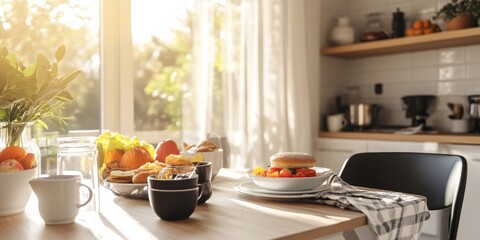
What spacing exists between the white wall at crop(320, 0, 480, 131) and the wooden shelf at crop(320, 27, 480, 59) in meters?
0.09

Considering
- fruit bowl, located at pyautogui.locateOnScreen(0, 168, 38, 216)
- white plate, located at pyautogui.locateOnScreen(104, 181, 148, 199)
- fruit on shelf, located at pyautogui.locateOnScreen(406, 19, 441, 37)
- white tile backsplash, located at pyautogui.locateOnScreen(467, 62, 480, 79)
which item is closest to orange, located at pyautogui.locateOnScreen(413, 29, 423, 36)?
fruit on shelf, located at pyautogui.locateOnScreen(406, 19, 441, 37)

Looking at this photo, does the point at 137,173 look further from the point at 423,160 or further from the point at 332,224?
the point at 423,160

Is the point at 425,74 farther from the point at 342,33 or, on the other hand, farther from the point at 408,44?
the point at 342,33

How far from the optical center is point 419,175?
1591 mm

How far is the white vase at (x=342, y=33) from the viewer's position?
3467 millimetres

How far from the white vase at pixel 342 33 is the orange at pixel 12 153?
282cm

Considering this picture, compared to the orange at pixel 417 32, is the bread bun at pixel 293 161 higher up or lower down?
lower down

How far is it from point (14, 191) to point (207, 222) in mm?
462

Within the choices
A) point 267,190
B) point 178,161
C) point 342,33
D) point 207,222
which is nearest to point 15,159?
point 178,161

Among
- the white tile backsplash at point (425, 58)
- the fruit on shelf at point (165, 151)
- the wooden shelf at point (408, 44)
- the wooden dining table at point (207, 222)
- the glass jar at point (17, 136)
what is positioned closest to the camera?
the wooden dining table at point (207, 222)

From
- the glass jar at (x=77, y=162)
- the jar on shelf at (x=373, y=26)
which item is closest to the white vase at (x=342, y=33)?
the jar on shelf at (x=373, y=26)

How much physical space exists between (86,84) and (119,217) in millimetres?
1742


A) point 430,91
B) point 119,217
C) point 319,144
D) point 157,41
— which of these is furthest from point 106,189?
point 430,91

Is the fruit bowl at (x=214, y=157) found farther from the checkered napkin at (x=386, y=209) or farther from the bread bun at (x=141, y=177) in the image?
the checkered napkin at (x=386, y=209)
